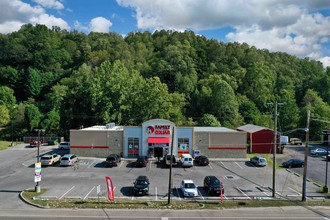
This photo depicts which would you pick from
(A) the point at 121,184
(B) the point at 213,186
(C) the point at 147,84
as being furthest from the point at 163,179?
(C) the point at 147,84

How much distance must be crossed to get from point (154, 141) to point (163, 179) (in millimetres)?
12893

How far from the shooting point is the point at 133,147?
49.1m

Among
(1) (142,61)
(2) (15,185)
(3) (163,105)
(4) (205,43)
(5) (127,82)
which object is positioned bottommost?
(2) (15,185)

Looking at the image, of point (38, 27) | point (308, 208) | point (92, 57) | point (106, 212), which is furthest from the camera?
point (38, 27)

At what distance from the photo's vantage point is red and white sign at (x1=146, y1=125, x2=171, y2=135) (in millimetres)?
48750

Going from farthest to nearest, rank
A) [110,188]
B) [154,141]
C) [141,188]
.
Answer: [154,141], [141,188], [110,188]

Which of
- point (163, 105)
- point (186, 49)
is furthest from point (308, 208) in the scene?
point (186, 49)

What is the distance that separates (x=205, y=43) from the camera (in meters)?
135

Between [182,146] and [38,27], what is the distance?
123787 mm

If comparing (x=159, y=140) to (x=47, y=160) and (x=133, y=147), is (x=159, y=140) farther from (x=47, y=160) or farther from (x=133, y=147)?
(x=47, y=160)

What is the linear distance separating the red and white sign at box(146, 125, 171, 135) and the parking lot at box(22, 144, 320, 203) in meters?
4.68

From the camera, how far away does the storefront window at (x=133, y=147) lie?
1933 inches

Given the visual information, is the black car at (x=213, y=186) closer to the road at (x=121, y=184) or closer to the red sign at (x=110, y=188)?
the road at (x=121, y=184)

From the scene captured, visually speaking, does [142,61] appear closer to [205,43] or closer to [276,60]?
[205,43]
